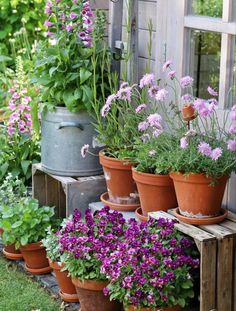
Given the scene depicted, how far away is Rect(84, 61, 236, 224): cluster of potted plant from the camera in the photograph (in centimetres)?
332

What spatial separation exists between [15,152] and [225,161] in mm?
2097

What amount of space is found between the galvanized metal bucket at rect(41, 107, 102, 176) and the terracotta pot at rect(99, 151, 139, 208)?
8.7 inches

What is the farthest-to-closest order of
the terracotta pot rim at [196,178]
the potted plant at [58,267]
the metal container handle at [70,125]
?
the metal container handle at [70,125]
the potted plant at [58,267]
the terracotta pot rim at [196,178]

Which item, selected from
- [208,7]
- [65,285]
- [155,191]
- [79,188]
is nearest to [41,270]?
[65,285]

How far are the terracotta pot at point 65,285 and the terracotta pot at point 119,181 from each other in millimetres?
490

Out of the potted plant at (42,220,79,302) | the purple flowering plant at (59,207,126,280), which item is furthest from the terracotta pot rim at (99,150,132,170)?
the potted plant at (42,220,79,302)

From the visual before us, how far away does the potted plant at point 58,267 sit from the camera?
3850 millimetres

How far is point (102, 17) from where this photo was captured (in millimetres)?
4125

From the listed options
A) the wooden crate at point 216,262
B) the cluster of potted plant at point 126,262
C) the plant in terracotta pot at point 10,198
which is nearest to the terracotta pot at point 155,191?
the cluster of potted plant at point 126,262

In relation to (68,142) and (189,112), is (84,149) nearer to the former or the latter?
(68,142)

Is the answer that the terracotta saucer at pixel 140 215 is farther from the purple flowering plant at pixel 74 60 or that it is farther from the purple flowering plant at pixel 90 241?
the purple flowering plant at pixel 74 60

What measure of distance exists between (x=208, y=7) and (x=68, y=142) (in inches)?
45.0

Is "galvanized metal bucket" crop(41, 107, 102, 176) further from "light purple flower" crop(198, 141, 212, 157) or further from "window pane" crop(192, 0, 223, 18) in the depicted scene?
"light purple flower" crop(198, 141, 212, 157)

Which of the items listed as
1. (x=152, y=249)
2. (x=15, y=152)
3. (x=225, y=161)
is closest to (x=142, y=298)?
(x=152, y=249)
